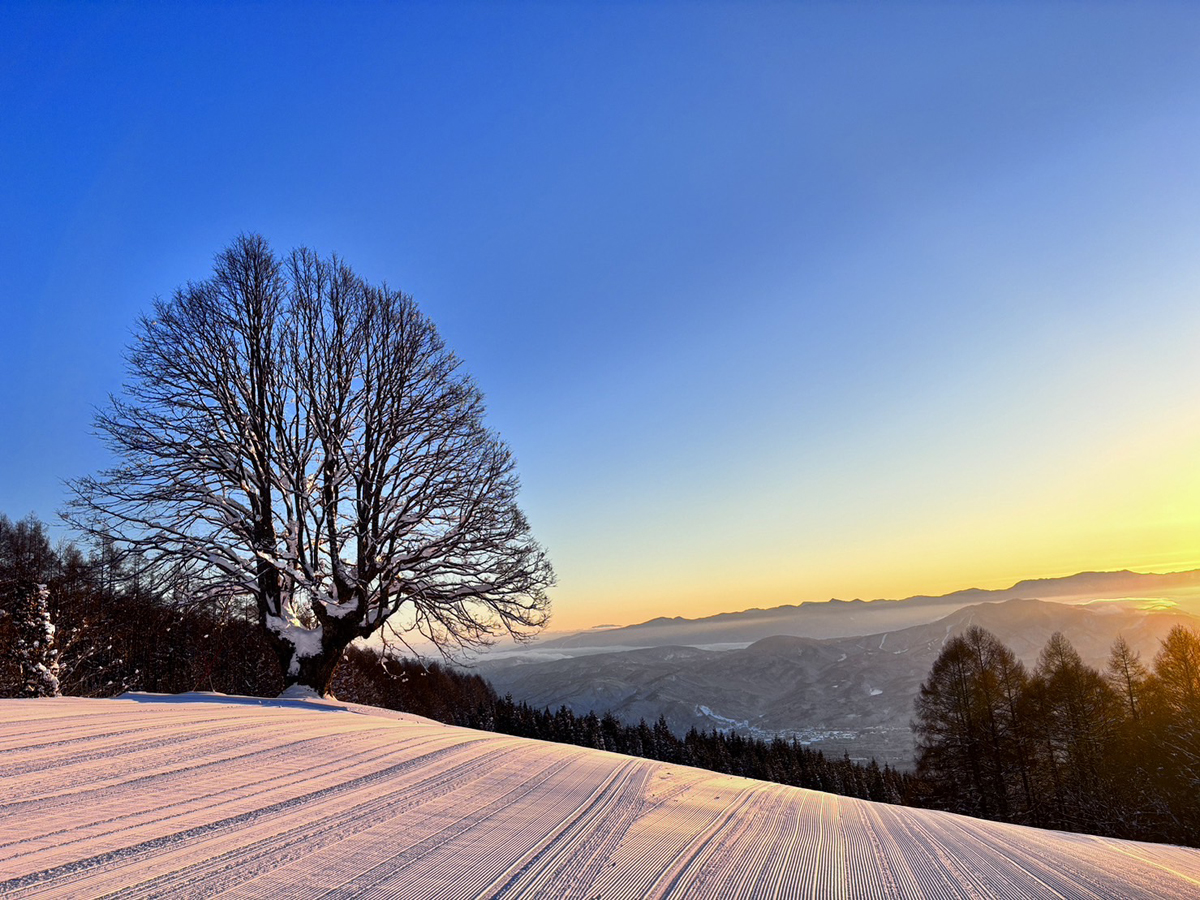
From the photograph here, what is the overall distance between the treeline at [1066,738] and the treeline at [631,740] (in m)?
24.3

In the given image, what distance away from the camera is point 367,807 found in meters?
4.33

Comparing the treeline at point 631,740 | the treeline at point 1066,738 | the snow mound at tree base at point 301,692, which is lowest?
the treeline at point 631,740

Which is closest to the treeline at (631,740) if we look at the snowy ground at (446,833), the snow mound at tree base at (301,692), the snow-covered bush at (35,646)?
the snow-covered bush at (35,646)

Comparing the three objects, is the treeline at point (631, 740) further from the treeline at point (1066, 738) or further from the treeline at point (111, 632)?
the treeline at point (1066, 738)

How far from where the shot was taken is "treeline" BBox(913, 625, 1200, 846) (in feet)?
77.5

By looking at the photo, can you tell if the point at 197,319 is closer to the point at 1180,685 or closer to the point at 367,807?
the point at 367,807


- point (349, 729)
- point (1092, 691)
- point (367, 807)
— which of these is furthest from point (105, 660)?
point (1092, 691)

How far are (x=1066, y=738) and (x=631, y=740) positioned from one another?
5458 cm

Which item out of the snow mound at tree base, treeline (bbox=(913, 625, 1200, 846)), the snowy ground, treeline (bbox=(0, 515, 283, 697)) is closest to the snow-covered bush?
treeline (bbox=(0, 515, 283, 697))

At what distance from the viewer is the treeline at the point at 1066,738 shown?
2362 cm

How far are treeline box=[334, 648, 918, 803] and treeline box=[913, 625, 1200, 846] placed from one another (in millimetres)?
24343

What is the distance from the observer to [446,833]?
396 centimetres

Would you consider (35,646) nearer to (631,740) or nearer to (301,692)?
(301,692)

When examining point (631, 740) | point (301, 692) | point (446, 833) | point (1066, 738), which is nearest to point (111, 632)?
point (301, 692)
